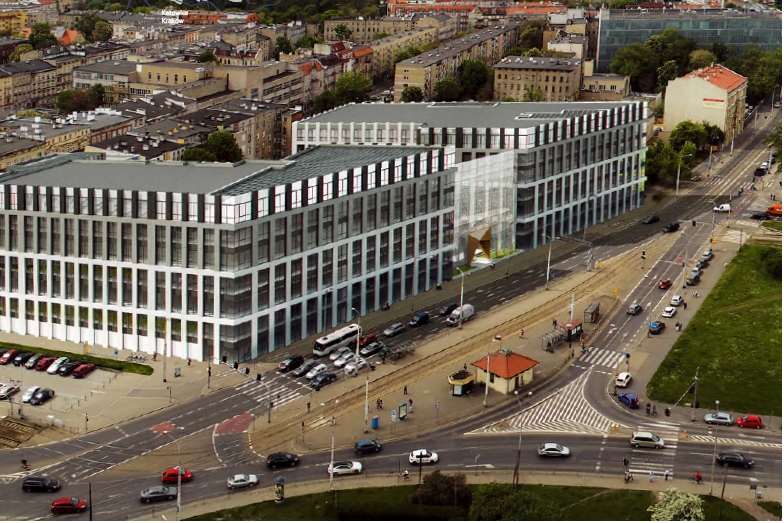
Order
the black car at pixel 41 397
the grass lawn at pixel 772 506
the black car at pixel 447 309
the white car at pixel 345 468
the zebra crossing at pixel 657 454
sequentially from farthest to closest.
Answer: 1. the black car at pixel 447 309
2. the black car at pixel 41 397
3. the zebra crossing at pixel 657 454
4. the white car at pixel 345 468
5. the grass lawn at pixel 772 506

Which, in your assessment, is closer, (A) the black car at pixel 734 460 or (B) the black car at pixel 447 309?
(A) the black car at pixel 734 460

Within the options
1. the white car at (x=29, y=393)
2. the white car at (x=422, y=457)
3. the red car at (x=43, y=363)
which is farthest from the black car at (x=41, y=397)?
the white car at (x=422, y=457)

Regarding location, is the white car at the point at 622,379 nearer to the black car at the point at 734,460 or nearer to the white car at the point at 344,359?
the black car at the point at 734,460

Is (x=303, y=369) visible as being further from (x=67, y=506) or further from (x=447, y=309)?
(x=67, y=506)

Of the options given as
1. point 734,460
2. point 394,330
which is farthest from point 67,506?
point 734,460

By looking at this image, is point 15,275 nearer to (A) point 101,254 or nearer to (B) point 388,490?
(A) point 101,254

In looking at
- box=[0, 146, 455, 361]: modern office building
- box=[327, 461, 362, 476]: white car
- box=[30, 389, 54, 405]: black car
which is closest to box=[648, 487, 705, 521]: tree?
box=[327, 461, 362, 476]: white car

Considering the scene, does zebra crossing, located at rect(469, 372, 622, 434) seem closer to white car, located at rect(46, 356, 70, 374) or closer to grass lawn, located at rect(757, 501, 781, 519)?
grass lawn, located at rect(757, 501, 781, 519)
